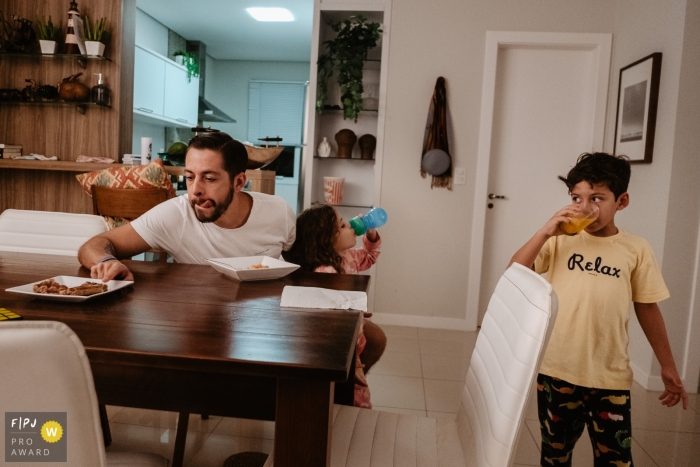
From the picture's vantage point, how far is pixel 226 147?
70.0 inches

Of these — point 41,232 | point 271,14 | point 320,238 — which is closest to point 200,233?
point 320,238

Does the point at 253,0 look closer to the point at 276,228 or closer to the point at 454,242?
the point at 454,242

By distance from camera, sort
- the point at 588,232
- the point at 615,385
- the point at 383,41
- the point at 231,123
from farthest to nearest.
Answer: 1. the point at 231,123
2. the point at 383,41
3. the point at 588,232
4. the point at 615,385

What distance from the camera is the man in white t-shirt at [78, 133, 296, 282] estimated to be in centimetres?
175

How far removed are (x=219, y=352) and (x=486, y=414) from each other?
1.65 feet

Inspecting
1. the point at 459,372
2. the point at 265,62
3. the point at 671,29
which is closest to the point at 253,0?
the point at 265,62

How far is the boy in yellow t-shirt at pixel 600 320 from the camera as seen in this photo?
4.64ft

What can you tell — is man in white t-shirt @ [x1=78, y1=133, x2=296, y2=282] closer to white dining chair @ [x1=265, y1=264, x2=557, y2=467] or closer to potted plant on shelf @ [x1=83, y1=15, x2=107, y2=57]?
white dining chair @ [x1=265, y1=264, x2=557, y2=467]

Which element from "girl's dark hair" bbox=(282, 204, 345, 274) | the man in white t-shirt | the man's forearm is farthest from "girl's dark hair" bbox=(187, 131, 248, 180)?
the man's forearm

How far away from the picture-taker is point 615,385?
1.40 m

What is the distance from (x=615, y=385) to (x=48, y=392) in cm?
133

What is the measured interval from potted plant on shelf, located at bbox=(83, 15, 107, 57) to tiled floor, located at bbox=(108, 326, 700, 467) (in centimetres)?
243

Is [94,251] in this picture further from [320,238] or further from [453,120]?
[453,120]

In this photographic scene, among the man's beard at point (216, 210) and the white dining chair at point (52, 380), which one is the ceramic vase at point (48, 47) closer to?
the man's beard at point (216, 210)
